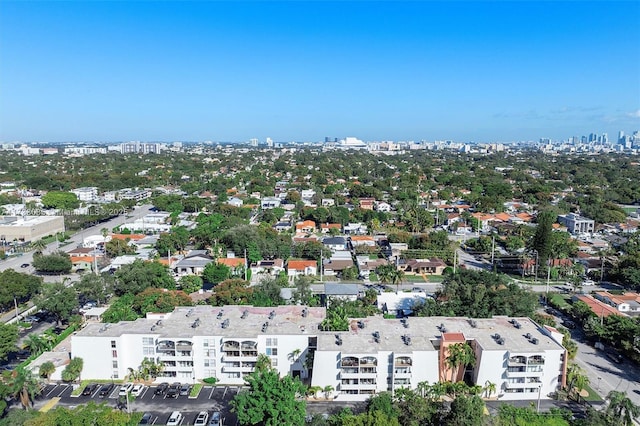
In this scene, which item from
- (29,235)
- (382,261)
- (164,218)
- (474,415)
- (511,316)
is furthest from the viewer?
→ (164,218)

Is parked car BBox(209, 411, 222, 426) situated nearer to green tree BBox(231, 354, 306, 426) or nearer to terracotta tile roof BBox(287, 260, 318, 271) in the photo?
green tree BBox(231, 354, 306, 426)

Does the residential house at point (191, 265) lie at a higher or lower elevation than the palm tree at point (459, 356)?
lower

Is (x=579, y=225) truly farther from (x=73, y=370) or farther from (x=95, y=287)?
(x=73, y=370)

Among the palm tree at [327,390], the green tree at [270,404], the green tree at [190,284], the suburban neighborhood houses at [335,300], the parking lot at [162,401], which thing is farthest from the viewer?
the green tree at [190,284]

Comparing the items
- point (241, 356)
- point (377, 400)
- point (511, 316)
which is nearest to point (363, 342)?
point (377, 400)

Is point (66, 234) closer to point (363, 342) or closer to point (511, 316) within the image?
point (363, 342)

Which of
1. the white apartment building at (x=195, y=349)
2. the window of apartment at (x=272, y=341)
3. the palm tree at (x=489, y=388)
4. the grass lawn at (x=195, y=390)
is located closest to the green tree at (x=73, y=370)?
the white apartment building at (x=195, y=349)

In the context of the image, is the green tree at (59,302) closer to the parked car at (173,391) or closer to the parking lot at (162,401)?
the parking lot at (162,401)
